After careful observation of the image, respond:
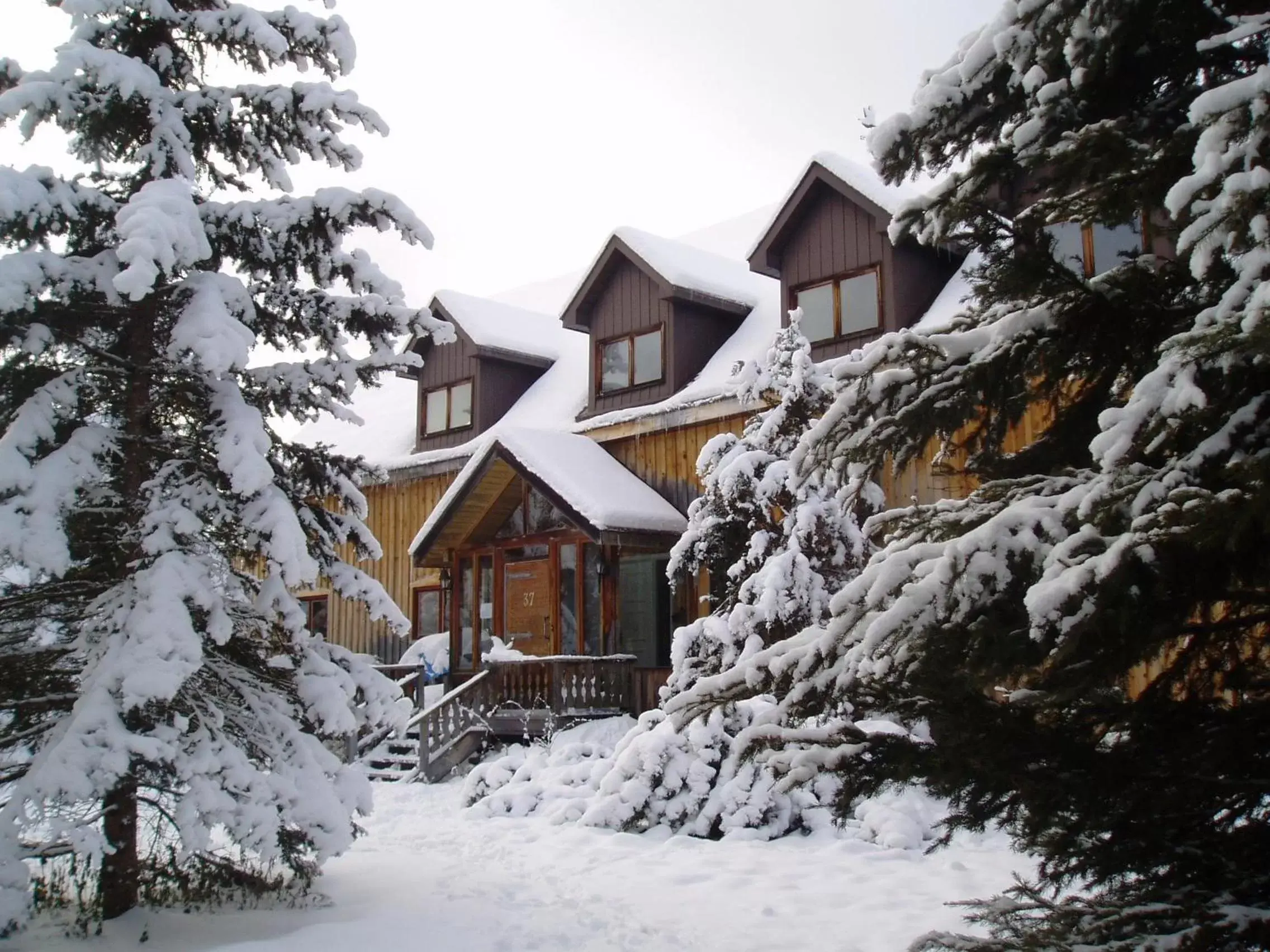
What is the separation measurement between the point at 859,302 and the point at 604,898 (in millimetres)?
10034

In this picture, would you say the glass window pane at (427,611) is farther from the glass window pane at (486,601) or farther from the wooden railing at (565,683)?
the wooden railing at (565,683)

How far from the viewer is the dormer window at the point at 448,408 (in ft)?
69.6

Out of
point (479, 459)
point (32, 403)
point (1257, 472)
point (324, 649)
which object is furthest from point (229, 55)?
point (479, 459)

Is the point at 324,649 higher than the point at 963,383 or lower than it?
lower

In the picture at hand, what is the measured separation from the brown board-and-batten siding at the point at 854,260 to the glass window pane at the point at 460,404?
24.2 ft

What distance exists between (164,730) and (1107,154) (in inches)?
229

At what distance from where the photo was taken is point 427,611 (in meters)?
21.0

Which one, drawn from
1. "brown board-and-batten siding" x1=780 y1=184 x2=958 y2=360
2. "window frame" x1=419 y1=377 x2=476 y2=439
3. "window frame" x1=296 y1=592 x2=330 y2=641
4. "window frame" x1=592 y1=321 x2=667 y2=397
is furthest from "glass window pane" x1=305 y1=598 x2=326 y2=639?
"brown board-and-batten siding" x1=780 y1=184 x2=958 y2=360

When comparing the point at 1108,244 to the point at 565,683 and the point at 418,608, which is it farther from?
the point at 418,608

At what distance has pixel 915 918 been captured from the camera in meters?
6.87

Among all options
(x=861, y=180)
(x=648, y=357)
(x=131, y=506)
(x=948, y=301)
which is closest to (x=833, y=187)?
(x=861, y=180)

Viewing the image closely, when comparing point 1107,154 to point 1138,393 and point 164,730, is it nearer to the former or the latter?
point 1138,393

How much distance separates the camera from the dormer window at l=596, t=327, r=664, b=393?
17.8 m

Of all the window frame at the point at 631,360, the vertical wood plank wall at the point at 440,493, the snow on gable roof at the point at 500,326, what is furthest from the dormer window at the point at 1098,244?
the snow on gable roof at the point at 500,326
